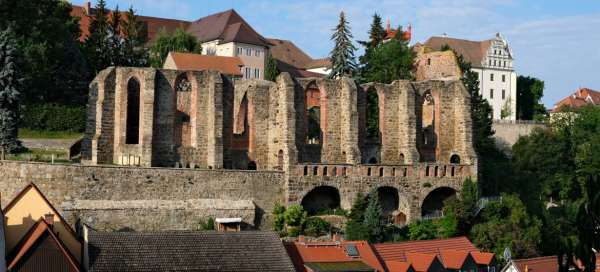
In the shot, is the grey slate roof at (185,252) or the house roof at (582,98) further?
the house roof at (582,98)

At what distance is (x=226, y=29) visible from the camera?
101 meters

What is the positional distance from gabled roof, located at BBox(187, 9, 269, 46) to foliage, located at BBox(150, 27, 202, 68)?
7.88m

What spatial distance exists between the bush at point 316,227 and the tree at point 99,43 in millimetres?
29752

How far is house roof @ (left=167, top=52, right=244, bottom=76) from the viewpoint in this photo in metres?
81.7

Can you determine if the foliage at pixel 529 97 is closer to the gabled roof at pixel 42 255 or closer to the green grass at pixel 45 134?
the green grass at pixel 45 134

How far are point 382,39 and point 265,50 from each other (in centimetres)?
1565

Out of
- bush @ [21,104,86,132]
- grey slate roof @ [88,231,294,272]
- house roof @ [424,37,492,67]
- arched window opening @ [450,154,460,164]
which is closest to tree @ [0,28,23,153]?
bush @ [21,104,86,132]

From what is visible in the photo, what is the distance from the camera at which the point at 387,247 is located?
153 feet

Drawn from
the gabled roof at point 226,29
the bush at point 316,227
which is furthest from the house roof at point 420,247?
the gabled roof at point 226,29

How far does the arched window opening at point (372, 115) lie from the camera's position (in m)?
62.5

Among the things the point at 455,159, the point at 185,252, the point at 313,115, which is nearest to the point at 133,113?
the point at 185,252

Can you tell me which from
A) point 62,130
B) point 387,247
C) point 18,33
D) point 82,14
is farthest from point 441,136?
point 82,14

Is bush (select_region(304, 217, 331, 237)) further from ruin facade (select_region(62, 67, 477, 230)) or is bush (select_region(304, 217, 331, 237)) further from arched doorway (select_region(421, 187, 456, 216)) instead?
arched doorway (select_region(421, 187, 456, 216))

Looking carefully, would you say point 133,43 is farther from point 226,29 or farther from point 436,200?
point 436,200
